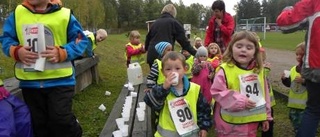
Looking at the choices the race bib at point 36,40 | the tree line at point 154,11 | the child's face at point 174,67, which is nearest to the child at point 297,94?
the child's face at point 174,67

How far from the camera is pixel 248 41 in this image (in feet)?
11.5

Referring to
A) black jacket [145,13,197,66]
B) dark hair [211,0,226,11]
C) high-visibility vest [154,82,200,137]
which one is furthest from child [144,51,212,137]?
black jacket [145,13,197,66]

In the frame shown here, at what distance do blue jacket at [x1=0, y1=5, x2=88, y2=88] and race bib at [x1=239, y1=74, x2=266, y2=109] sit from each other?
1.49m

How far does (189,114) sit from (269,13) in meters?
103

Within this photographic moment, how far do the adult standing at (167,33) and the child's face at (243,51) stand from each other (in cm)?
281

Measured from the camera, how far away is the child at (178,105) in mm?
3289

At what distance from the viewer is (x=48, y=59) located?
11.0 feet

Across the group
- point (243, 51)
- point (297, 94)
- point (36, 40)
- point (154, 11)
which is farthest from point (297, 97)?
point (154, 11)

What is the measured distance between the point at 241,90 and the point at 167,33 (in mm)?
3084

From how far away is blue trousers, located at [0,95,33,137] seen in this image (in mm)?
2791

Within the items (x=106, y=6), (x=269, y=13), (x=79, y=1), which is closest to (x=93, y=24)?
(x=79, y=1)

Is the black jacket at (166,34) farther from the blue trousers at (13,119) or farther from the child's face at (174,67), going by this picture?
the blue trousers at (13,119)

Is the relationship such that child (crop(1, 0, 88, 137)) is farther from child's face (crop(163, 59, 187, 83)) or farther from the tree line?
the tree line

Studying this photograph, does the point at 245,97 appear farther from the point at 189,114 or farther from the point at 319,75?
the point at 319,75
